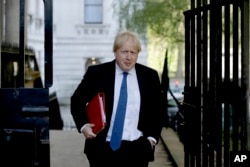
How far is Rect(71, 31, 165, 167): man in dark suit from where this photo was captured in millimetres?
4234

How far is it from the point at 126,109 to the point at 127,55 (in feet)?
1.32

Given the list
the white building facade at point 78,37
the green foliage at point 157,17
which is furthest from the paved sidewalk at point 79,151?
the white building facade at point 78,37

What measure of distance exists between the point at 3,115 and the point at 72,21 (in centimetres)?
2919

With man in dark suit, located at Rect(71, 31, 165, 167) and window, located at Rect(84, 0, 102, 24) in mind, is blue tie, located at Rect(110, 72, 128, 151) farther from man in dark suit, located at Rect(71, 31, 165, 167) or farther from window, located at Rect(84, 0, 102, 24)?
window, located at Rect(84, 0, 102, 24)

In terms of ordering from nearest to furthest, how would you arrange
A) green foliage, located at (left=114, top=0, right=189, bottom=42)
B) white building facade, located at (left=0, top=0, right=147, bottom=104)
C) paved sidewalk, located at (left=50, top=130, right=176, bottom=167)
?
paved sidewalk, located at (left=50, top=130, right=176, bottom=167) → green foliage, located at (left=114, top=0, right=189, bottom=42) → white building facade, located at (left=0, top=0, right=147, bottom=104)

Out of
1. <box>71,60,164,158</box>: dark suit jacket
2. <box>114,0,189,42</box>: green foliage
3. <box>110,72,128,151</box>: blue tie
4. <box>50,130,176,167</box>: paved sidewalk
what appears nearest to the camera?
<box>110,72,128,151</box>: blue tie

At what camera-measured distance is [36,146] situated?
14.6 ft

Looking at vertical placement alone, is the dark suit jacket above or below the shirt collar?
below

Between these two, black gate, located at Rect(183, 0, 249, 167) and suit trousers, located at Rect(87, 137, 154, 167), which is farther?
black gate, located at Rect(183, 0, 249, 167)

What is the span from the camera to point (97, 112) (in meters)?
4.25

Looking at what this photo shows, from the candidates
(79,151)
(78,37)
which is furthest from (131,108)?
(78,37)

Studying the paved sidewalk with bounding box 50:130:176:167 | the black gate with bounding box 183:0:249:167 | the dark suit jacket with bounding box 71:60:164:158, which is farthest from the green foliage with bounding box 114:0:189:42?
the dark suit jacket with bounding box 71:60:164:158

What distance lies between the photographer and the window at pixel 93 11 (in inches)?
1298

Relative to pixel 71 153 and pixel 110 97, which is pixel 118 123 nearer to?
pixel 110 97
